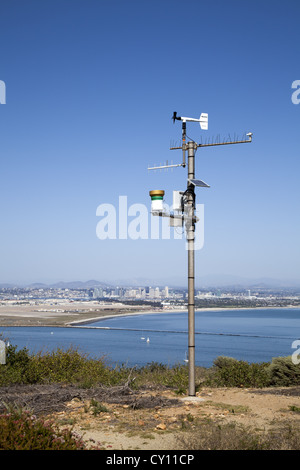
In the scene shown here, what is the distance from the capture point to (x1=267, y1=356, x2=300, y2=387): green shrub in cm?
1224

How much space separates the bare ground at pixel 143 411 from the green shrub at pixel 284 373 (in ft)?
5.01

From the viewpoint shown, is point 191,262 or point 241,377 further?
point 241,377

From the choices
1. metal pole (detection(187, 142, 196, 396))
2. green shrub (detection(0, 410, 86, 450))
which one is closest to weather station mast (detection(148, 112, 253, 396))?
metal pole (detection(187, 142, 196, 396))

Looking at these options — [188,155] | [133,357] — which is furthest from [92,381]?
[133,357]

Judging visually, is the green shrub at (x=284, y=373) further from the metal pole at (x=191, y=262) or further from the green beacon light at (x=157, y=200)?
the green beacon light at (x=157, y=200)

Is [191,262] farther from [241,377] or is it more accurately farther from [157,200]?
[241,377]

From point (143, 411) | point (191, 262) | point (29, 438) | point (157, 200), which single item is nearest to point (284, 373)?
point (191, 262)

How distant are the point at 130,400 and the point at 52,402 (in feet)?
4.78

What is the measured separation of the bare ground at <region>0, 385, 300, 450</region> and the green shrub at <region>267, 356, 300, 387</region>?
1526 mm

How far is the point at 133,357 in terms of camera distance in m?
57.8

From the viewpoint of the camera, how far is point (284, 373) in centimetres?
1238

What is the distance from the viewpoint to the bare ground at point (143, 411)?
6.54m

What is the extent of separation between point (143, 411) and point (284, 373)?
18.2 feet

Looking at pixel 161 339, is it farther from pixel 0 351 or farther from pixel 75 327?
pixel 0 351
